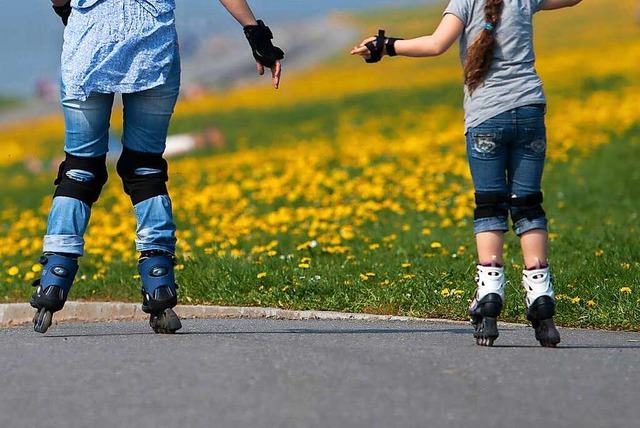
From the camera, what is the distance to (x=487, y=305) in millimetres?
5789

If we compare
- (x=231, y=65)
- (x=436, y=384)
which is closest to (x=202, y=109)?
(x=436, y=384)

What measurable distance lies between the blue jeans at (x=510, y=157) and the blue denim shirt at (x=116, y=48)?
4.65ft

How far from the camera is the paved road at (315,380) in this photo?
4258mm

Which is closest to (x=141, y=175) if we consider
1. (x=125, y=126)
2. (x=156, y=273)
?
(x=125, y=126)

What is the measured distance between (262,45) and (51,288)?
1.45m

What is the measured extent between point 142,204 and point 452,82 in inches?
940

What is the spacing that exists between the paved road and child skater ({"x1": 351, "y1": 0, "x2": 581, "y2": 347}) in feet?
0.84

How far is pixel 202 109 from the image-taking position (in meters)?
33.3

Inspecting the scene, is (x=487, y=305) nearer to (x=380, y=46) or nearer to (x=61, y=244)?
(x=380, y=46)

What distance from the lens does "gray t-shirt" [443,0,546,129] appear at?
580cm

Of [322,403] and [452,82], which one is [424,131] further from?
[322,403]

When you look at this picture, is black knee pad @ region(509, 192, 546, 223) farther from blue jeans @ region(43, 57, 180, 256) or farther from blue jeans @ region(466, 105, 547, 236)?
blue jeans @ region(43, 57, 180, 256)

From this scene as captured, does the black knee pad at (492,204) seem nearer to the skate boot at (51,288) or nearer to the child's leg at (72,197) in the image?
the child's leg at (72,197)

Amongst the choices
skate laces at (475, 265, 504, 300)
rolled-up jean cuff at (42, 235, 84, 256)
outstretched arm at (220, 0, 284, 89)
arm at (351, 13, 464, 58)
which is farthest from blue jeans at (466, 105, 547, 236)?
rolled-up jean cuff at (42, 235, 84, 256)
